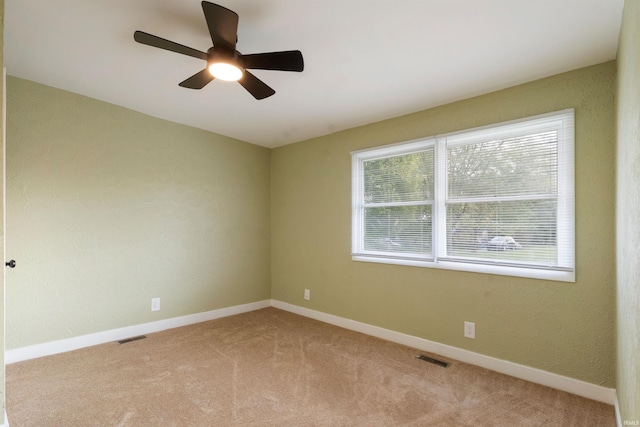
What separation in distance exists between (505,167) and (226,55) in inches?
90.5

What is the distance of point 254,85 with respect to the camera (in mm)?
2324

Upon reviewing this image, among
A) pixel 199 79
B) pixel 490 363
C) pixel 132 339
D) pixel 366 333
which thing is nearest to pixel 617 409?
pixel 490 363

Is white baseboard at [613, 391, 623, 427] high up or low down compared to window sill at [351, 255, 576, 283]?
down

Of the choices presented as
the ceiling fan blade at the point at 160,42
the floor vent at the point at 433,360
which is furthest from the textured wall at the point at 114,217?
the floor vent at the point at 433,360

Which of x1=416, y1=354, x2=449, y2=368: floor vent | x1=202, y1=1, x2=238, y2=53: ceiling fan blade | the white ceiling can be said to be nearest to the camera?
x1=202, y1=1, x2=238, y2=53: ceiling fan blade

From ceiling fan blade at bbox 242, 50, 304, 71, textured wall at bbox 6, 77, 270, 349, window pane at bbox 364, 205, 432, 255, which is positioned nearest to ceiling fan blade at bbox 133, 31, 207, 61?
ceiling fan blade at bbox 242, 50, 304, 71

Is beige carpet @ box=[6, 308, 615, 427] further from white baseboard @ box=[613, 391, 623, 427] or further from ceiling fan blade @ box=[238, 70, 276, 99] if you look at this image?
ceiling fan blade @ box=[238, 70, 276, 99]

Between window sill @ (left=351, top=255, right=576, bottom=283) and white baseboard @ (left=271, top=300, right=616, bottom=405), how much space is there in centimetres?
70

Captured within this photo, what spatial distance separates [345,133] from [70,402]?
3422mm

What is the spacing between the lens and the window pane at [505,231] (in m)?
2.54

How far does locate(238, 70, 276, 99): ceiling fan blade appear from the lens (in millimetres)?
2222

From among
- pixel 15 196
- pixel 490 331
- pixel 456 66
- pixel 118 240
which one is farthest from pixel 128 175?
pixel 490 331

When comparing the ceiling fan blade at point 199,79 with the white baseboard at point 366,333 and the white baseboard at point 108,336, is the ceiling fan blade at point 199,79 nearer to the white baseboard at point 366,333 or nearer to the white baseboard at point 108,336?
the white baseboard at point 366,333

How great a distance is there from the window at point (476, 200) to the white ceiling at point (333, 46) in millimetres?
453
